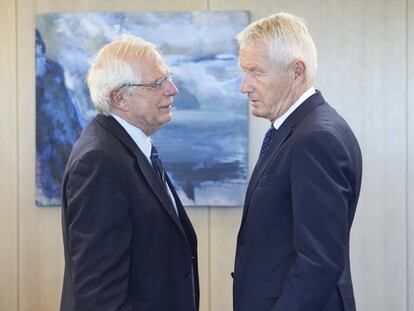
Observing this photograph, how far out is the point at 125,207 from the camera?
1709 millimetres

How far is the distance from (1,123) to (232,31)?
Answer: 5.18 ft

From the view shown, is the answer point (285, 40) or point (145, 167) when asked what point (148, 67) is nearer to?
point (145, 167)

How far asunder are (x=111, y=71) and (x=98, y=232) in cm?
54

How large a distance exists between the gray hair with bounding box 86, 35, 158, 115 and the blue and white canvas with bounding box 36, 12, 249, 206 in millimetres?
1699

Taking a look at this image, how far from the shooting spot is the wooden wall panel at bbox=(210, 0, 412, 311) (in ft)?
→ 11.8

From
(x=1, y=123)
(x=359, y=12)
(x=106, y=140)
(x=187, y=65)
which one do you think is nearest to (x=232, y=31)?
(x=187, y=65)

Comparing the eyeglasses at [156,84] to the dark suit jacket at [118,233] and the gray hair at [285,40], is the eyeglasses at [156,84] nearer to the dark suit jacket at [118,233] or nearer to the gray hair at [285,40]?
the dark suit jacket at [118,233]

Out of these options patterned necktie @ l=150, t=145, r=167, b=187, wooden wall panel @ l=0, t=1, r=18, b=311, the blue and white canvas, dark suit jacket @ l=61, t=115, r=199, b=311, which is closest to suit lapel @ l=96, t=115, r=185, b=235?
dark suit jacket @ l=61, t=115, r=199, b=311

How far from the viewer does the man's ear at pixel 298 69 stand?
1.71 m

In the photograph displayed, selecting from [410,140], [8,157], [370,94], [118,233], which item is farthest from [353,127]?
[118,233]

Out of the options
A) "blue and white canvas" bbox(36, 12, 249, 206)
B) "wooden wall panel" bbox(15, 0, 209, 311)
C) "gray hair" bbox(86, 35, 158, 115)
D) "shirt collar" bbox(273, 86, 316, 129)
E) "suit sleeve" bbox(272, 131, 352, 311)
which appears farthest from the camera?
"wooden wall panel" bbox(15, 0, 209, 311)

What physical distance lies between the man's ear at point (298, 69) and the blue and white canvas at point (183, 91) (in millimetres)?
1868

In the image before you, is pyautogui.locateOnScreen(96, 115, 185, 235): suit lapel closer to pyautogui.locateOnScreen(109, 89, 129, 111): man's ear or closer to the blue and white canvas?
pyautogui.locateOnScreen(109, 89, 129, 111): man's ear

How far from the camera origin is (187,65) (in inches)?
142
